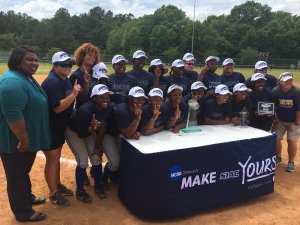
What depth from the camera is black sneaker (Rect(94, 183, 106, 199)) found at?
4.95 m

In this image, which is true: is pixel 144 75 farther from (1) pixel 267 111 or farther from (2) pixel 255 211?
(2) pixel 255 211

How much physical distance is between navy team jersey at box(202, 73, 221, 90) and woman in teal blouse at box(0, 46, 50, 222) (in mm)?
3301

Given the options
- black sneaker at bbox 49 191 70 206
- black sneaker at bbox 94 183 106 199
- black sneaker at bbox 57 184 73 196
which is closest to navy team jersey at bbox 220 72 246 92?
black sneaker at bbox 94 183 106 199

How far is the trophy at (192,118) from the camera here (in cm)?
514

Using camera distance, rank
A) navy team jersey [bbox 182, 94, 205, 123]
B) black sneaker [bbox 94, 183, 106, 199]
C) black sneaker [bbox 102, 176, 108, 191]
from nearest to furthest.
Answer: black sneaker [bbox 94, 183, 106, 199] → black sneaker [bbox 102, 176, 108, 191] → navy team jersey [bbox 182, 94, 205, 123]

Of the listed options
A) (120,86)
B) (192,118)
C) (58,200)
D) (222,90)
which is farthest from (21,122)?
(222,90)

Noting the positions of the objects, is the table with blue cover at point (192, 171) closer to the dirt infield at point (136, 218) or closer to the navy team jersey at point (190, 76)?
the dirt infield at point (136, 218)

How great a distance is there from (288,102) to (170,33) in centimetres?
5698

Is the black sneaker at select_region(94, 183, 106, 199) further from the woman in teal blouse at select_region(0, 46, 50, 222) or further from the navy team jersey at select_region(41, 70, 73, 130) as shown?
the navy team jersey at select_region(41, 70, 73, 130)

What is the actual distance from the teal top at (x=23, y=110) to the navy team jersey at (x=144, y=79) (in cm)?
215

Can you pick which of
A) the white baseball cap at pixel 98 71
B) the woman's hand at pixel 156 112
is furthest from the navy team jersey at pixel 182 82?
the white baseball cap at pixel 98 71

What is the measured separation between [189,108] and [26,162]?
2640 millimetres

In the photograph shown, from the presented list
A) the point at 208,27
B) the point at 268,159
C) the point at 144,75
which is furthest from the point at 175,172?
the point at 208,27

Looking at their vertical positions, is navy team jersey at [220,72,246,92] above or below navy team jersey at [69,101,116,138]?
above
